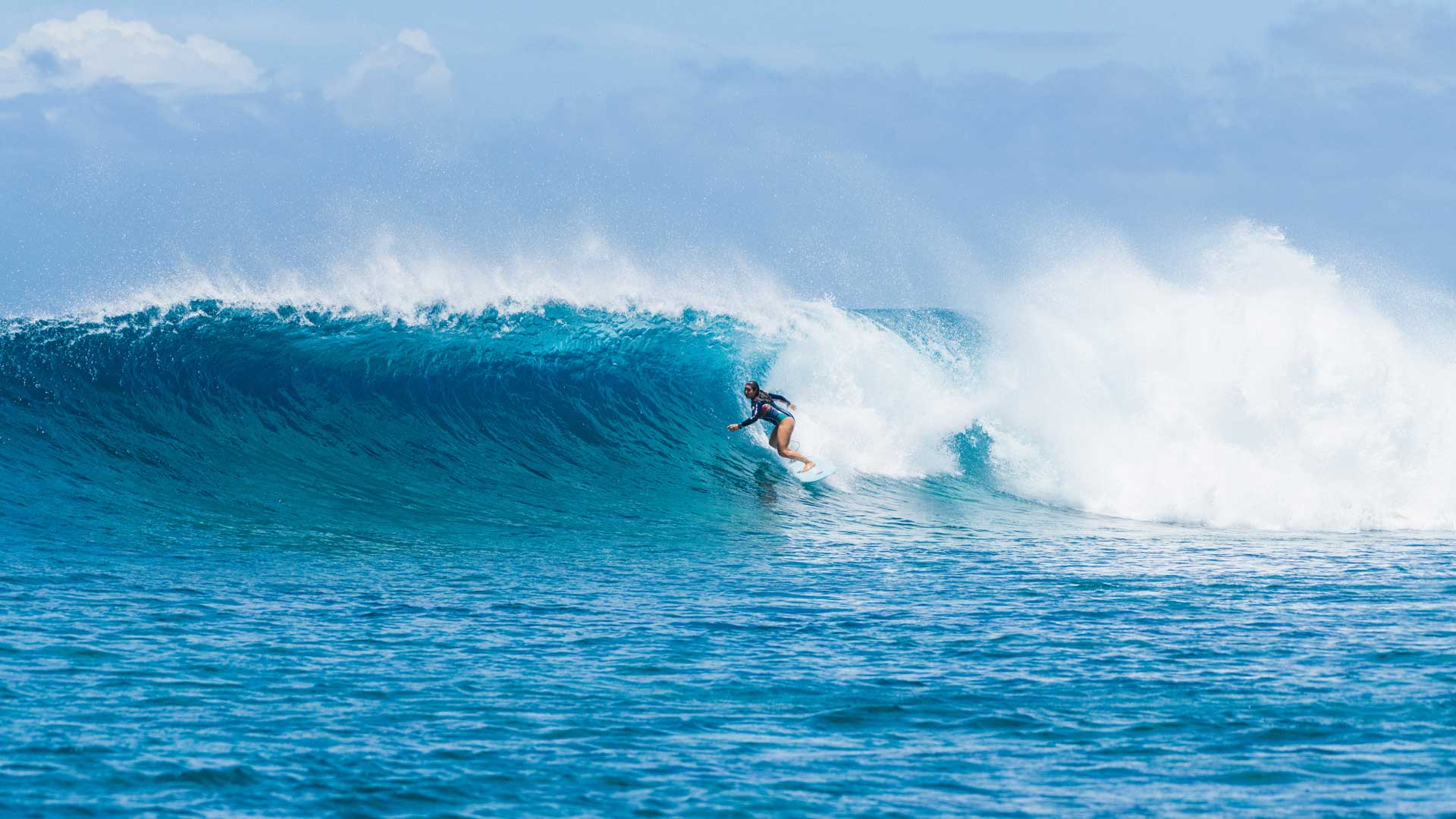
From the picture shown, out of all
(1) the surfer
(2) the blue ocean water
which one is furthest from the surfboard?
(2) the blue ocean water

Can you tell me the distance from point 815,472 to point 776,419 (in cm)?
74

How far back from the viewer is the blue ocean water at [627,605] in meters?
5.55

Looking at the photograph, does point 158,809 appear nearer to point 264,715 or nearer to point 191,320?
point 264,715

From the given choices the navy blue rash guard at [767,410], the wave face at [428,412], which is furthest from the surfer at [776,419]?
the wave face at [428,412]

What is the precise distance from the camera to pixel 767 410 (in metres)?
14.7

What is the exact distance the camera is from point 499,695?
663 cm

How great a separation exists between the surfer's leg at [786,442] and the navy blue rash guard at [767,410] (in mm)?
61

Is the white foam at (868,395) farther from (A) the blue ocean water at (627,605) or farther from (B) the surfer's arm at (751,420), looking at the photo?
(B) the surfer's arm at (751,420)

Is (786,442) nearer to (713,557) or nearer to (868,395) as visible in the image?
(868,395)

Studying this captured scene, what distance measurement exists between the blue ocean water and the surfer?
0.39 meters

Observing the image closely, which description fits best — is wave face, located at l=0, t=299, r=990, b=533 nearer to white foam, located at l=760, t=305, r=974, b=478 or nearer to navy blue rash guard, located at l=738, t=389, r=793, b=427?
white foam, located at l=760, t=305, r=974, b=478

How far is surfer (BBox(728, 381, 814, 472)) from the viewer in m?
14.5

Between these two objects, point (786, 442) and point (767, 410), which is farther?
point (786, 442)

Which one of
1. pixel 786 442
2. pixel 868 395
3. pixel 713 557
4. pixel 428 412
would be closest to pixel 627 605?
pixel 713 557
